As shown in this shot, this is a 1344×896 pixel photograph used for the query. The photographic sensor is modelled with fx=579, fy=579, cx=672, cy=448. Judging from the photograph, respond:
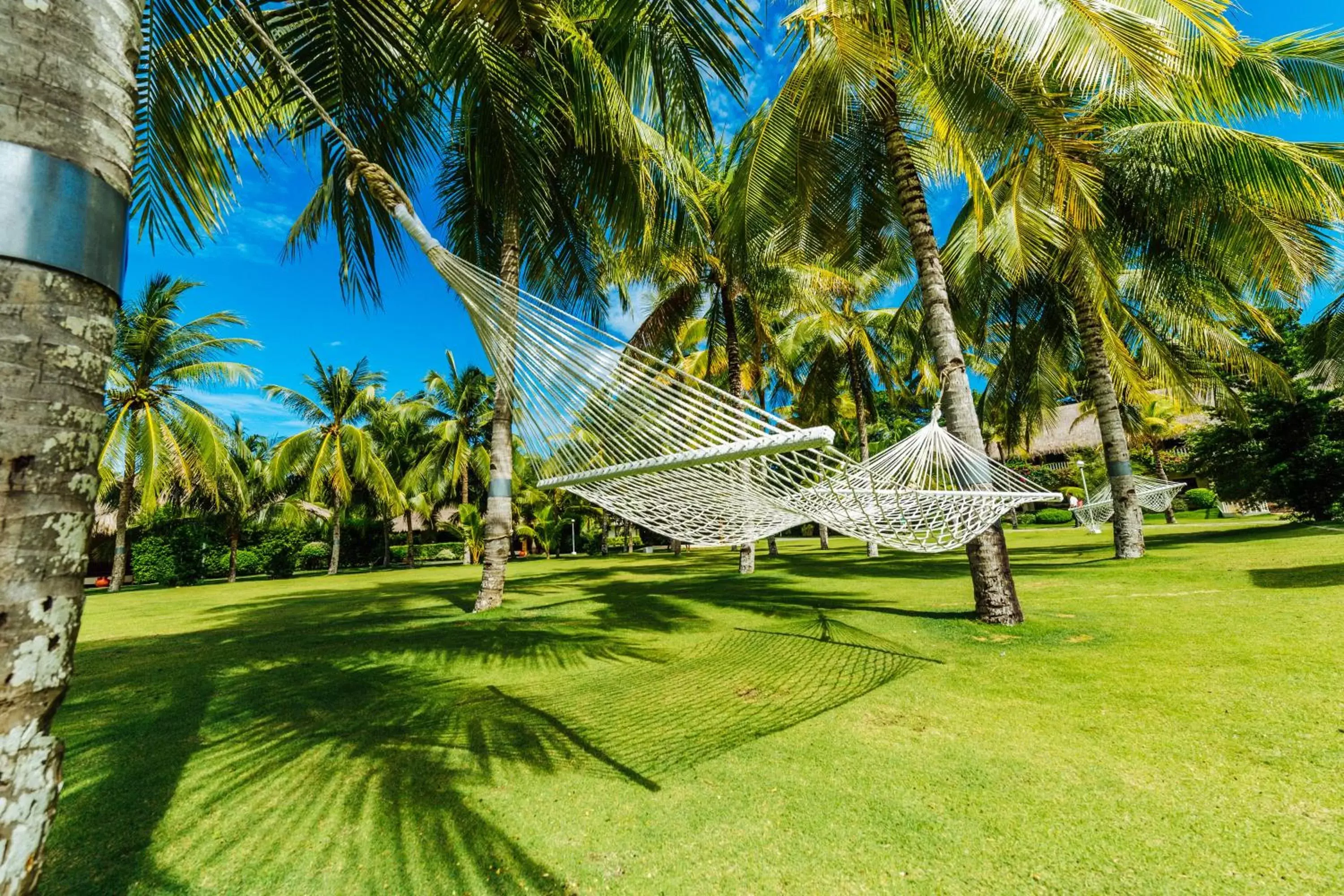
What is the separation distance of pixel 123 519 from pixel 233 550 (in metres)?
2.56

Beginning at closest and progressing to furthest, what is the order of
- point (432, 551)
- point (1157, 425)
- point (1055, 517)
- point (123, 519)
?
point (123, 519), point (1157, 425), point (432, 551), point (1055, 517)

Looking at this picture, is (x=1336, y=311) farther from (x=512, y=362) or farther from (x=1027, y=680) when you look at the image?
(x=512, y=362)

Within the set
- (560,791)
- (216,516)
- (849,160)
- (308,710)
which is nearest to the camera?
(560,791)

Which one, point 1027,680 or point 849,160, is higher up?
point 849,160

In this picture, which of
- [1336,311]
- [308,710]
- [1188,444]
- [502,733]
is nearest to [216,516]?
[308,710]

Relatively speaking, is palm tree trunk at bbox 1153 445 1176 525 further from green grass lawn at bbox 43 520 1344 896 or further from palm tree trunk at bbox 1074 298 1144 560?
green grass lawn at bbox 43 520 1344 896

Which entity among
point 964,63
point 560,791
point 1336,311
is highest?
point 964,63

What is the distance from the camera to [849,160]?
528 centimetres

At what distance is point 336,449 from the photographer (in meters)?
12.7

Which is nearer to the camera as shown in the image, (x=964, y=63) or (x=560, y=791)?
(x=560, y=791)

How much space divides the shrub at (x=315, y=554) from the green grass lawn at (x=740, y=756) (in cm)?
1078

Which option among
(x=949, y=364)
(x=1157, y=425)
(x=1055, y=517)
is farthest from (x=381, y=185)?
(x=1055, y=517)

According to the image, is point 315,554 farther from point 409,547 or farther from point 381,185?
point 381,185

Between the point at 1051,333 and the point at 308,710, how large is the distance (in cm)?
928
